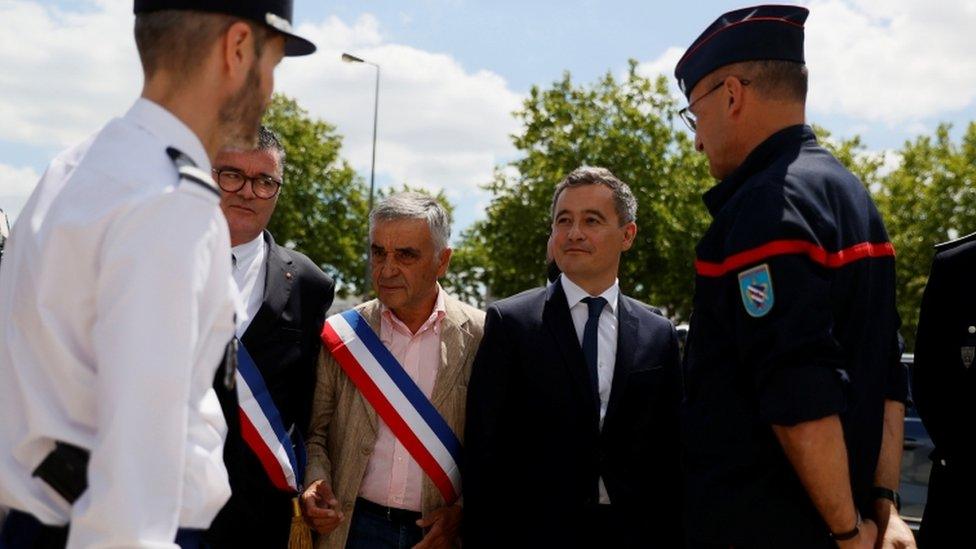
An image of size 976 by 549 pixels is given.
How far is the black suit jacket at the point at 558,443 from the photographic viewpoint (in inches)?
147

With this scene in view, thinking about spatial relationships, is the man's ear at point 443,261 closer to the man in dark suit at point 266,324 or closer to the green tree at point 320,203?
the man in dark suit at point 266,324

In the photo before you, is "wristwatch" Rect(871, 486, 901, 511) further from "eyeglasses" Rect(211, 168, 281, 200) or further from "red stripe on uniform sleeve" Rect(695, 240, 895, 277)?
"eyeglasses" Rect(211, 168, 281, 200)

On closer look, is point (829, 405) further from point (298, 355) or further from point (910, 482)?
point (910, 482)

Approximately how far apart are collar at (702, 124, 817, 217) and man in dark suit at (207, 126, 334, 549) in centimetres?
161

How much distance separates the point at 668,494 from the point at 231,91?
244cm

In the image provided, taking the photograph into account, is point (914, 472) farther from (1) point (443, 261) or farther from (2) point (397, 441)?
(2) point (397, 441)

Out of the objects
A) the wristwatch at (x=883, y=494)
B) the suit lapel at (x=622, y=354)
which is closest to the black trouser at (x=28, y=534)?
the wristwatch at (x=883, y=494)

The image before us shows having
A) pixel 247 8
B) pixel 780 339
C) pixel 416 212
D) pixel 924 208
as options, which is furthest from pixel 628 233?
pixel 924 208

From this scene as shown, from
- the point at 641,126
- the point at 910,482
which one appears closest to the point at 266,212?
the point at 910,482

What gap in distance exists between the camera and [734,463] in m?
2.52

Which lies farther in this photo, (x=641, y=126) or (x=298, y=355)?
(x=641, y=126)

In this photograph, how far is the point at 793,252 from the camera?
2412mm

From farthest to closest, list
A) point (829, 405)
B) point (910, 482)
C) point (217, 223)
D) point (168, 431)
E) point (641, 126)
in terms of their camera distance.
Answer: point (641, 126)
point (910, 482)
point (829, 405)
point (217, 223)
point (168, 431)

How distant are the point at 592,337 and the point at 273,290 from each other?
3.78 feet
